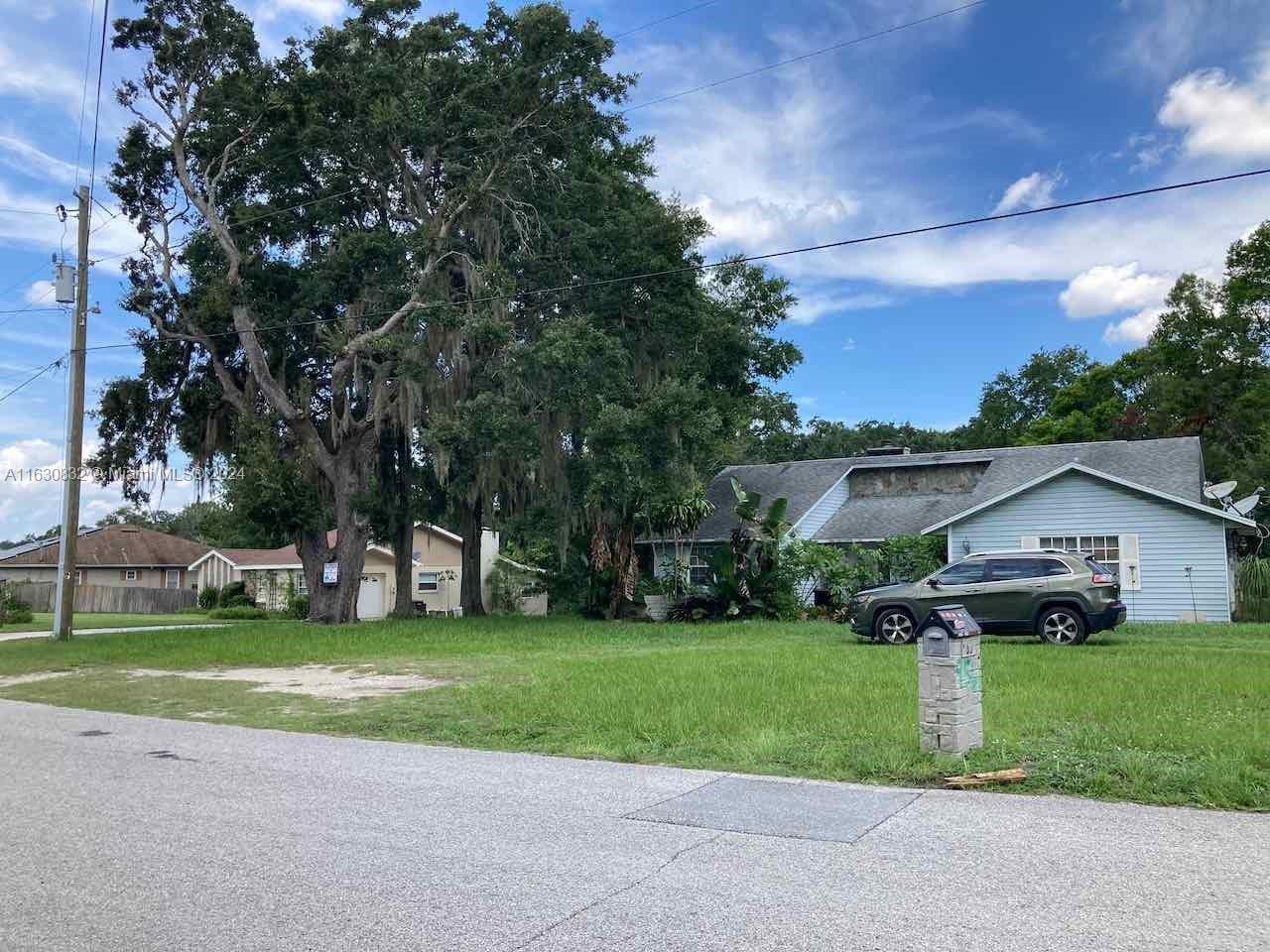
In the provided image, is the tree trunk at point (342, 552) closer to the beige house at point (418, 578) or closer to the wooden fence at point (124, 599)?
the beige house at point (418, 578)

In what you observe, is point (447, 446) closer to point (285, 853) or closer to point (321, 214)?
point (321, 214)

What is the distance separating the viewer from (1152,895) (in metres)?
4.74

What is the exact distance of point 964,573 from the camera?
700 inches

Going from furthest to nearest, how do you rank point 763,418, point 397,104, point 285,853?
point 763,418 < point 397,104 < point 285,853

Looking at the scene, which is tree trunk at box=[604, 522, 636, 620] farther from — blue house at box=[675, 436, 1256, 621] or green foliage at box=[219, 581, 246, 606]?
green foliage at box=[219, 581, 246, 606]

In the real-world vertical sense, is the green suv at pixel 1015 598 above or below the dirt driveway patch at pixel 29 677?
above

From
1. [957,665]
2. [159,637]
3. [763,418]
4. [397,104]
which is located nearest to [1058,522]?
[957,665]

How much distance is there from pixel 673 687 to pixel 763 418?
46077mm

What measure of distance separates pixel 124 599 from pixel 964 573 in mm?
44577

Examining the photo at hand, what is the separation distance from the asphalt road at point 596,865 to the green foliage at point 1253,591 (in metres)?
19.5

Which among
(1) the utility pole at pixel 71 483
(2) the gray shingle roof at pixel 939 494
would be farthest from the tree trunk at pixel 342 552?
(2) the gray shingle roof at pixel 939 494

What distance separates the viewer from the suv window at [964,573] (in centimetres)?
1766

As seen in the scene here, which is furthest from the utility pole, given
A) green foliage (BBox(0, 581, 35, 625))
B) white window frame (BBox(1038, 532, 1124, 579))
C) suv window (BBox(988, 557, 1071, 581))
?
white window frame (BBox(1038, 532, 1124, 579))

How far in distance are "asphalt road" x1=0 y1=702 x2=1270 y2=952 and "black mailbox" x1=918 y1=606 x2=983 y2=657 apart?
142 cm
